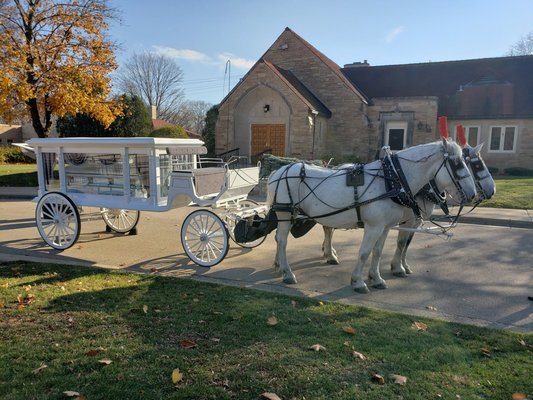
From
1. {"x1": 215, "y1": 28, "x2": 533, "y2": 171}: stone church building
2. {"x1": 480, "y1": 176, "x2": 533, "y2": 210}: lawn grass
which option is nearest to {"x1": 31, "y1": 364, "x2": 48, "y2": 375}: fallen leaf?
{"x1": 480, "y1": 176, "x2": 533, "y2": 210}: lawn grass

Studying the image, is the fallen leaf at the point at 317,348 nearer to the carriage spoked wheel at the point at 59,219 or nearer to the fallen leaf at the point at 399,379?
the fallen leaf at the point at 399,379

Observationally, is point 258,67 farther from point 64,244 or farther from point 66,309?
point 66,309

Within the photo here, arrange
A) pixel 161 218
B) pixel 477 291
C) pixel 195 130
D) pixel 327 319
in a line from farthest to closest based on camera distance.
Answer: pixel 195 130 < pixel 161 218 < pixel 477 291 < pixel 327 319

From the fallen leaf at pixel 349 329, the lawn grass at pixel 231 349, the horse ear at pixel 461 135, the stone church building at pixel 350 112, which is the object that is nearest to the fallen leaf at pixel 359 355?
the lawn grass at pixel 231 349

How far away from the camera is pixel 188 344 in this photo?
12.7ft

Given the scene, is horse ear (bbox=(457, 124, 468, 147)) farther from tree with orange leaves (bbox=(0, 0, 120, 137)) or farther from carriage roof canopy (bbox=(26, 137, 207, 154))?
tree with orange leaves (bbox=(0, 0, 120, 137))

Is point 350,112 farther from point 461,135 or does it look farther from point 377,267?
point 377,267

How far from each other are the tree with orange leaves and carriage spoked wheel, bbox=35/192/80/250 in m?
9.21

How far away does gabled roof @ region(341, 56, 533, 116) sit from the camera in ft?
83.0

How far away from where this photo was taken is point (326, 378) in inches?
131

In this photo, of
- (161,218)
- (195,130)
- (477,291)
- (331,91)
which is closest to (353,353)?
(477,291)

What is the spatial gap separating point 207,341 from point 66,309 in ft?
6.15

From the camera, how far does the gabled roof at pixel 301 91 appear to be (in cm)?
2203

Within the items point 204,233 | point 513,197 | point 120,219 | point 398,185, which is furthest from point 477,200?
point 513,197
